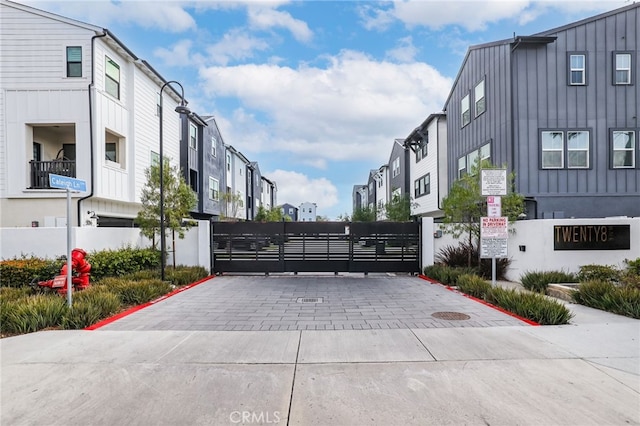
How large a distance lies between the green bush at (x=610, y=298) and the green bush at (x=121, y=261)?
1258 centimetres

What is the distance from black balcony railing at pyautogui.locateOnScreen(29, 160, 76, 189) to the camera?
12857mm

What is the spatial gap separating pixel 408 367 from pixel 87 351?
4627mm

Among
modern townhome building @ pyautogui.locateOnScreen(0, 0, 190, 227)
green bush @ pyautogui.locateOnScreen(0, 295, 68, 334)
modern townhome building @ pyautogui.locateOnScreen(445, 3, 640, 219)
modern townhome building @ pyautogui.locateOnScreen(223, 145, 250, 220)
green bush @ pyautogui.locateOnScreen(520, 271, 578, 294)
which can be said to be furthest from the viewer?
modern townhome building @ pyautogui.locateOnScreen(223, 145, 250, 220)

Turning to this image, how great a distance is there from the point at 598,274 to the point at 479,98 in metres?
10.8

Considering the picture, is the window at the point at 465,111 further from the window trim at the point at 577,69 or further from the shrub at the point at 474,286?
the shrub at the point at 474,286

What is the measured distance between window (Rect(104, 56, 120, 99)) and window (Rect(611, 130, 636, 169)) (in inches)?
816

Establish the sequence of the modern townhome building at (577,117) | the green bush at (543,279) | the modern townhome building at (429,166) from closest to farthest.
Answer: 1. the green bush at (543,279)
2. the modern townhome building at (577,117)
3. the modern townhome building at (429,166)

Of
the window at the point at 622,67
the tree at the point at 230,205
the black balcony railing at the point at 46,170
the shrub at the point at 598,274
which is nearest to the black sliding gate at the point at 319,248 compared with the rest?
the shrub at the point at 598,274

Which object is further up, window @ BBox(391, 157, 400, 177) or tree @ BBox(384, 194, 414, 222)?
window @ BBox(391, 157, 400, 177)

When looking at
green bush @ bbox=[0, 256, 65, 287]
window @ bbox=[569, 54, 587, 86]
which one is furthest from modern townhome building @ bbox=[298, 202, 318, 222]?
green bush @ bbox=[0, 256, 65, 287]

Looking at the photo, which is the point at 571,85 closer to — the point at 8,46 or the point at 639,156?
the point at 639,156

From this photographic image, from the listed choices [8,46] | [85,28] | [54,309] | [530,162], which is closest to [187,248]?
[54,309]

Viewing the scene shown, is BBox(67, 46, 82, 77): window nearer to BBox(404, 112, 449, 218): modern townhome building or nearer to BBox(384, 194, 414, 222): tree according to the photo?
BBox(404, 112, 449, 218): modern townhome building

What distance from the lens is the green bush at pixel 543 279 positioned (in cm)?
952
